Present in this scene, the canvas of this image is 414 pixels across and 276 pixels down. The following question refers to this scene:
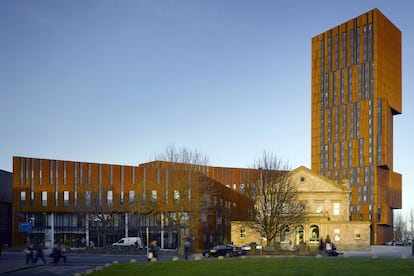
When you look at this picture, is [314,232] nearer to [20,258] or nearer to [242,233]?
[242,233]

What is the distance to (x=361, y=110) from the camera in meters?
158

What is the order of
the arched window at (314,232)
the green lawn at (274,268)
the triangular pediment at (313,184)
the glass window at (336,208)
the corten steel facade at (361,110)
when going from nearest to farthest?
the green lawn at (274,268) < the arched window at (314,232) < the glass window at (336,208) < the triangular pediment at (313,184) < the corten steel facade at (361,110)

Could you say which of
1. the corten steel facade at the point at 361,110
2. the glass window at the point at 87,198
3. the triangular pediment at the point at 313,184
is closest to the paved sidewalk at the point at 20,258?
the glass window at the point at 87,198

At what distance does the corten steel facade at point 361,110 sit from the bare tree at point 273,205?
81.6 metres

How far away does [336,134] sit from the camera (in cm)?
16512

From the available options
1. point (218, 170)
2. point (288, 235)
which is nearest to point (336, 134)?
point (218, 170)

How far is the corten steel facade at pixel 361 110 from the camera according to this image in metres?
153

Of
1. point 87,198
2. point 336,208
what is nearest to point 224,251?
point 336,208

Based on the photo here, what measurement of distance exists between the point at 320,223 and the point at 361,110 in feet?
264

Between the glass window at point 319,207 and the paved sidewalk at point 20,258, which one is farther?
the glass window at point 319,207

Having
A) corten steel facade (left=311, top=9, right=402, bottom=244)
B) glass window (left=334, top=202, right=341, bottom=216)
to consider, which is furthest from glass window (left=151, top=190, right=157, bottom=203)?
corten steel facade (left=311, top=9, right=402, bottom=244)

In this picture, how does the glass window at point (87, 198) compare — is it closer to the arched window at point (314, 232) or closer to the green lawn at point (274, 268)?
the arched window at point (314, 232)

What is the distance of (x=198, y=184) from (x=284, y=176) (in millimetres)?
11614

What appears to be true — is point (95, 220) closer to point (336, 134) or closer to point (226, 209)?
point (226, 209)
